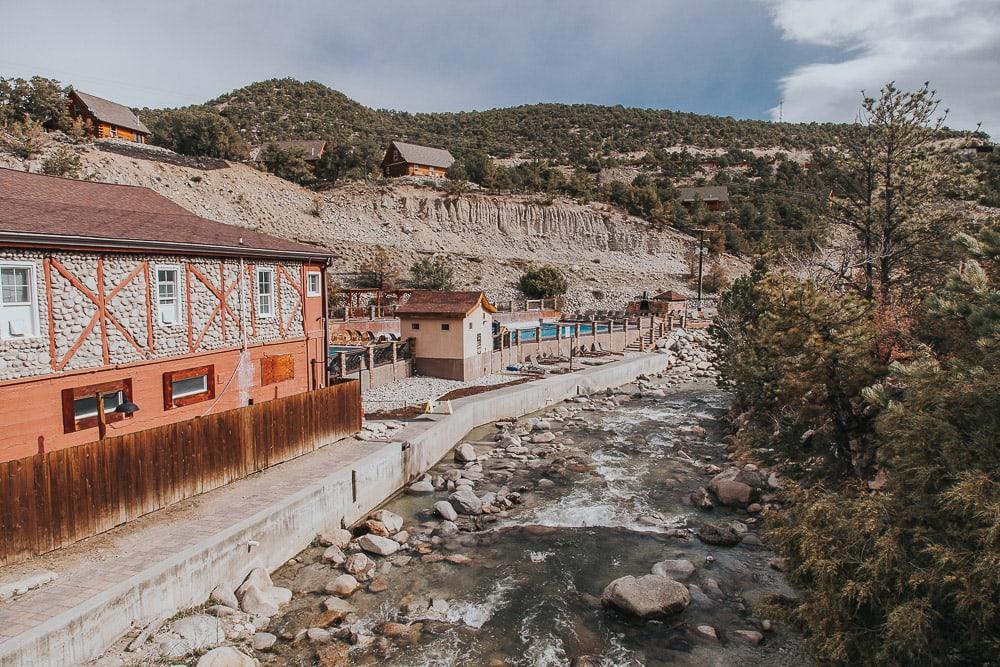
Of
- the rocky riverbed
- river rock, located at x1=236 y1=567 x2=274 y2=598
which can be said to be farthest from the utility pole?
river rock, located at x1=236 y1=567 x2=274 y2=598

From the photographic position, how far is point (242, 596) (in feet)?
33.9

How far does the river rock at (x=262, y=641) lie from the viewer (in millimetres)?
9258

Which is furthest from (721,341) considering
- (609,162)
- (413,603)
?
(609,162)

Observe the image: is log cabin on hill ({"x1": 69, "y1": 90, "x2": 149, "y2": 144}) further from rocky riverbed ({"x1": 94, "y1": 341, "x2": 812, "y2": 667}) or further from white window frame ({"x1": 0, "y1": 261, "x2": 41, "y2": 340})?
rocky riverbed ({"x1": 94, "y1": 341, "x2": 812, "y2": 667})

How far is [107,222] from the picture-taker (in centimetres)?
1381

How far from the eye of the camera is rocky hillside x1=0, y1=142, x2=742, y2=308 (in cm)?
5134

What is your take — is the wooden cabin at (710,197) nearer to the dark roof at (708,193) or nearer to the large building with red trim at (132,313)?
the dark roof at (708,193)

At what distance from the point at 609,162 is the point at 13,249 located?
9164 centimetres

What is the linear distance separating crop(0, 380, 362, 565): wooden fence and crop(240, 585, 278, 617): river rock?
274 centimetres

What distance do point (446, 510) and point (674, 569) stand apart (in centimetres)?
561

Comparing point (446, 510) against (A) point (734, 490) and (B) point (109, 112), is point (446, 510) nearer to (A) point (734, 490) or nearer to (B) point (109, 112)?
(A) point (734, 490)

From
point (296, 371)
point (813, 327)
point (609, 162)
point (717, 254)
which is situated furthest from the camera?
point (609, 162)

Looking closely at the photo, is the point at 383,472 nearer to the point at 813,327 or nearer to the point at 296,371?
the point at 296,371

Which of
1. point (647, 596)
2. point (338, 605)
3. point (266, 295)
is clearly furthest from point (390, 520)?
point (266, 295)
